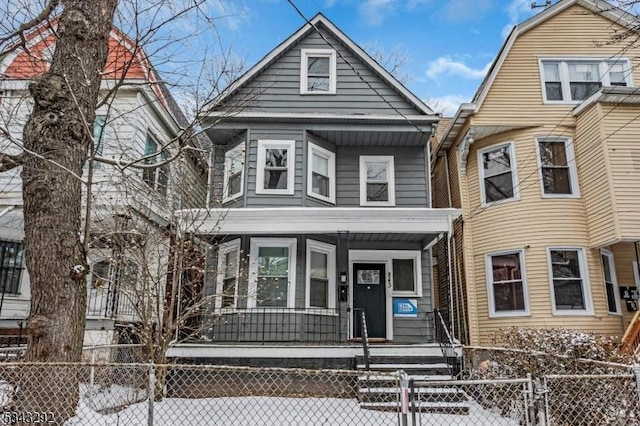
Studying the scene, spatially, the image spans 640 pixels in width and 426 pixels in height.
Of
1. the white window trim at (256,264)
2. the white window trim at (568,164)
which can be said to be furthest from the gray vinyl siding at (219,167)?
the white window trim at (568,164)

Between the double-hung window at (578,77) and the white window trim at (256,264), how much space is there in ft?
25.5

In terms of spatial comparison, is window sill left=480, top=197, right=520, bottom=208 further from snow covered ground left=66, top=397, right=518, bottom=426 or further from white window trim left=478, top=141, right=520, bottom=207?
snow covered ground left=66, top=397, right=518, bottom=426

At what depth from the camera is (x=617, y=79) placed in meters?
11.9

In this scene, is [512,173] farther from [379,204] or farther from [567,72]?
[379,204]

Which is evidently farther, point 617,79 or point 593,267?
point 617,79

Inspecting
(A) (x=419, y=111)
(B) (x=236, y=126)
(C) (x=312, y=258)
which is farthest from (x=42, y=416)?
(A) (x=419, y=111)

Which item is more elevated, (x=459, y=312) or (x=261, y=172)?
(x=261, y=172)

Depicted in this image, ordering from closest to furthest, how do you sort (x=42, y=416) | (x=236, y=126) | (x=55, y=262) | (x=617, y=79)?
(x=42, y=416)
(x=55, y=262)
(x=236, y=126)
(x=617, y=79)

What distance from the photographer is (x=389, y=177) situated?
11.7 metres

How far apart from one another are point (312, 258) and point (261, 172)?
2452mm

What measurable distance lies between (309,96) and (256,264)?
458 centimetres

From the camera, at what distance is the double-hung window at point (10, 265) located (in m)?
10.8

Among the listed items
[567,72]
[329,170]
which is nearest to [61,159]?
[329,170]

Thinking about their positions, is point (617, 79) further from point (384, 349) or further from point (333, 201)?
point (384, 349)
